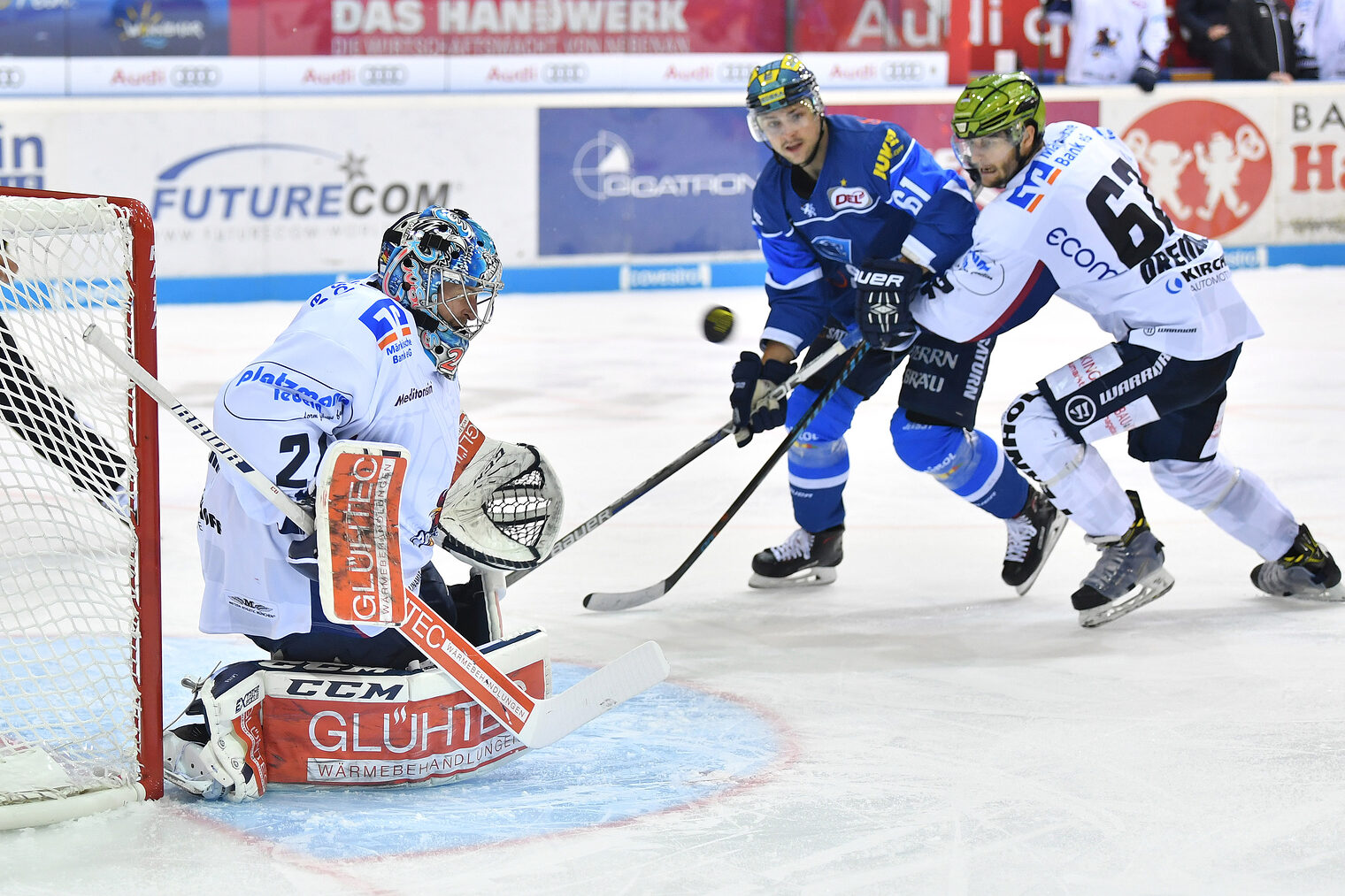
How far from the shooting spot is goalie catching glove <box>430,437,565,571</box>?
8.64ft

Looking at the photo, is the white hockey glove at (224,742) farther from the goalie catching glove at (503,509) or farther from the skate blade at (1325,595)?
the skate blade at (1325,595)

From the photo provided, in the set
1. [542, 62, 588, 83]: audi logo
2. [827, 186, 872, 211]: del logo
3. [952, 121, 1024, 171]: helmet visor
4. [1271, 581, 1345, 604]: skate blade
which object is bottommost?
[1271, 581, 1345, 604]: skate blade

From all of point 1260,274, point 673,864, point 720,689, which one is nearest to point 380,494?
point 673,864

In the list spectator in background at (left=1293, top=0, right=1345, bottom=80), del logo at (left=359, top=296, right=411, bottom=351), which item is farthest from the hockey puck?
spectator in background at (left=1293, top=0, right=1345, bottom=80)

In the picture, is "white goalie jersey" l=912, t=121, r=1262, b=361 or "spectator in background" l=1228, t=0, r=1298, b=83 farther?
"spectator in background" l=1228, t=0, r=1298, b=83

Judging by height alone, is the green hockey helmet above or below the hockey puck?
above

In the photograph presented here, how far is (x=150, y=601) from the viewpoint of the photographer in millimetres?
2172

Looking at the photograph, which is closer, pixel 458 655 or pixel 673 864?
pixel 673 864

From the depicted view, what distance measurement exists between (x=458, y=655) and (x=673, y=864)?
453mm

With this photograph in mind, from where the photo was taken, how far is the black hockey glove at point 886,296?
323cm

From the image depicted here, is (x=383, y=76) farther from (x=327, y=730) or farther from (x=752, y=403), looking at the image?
(x=327, y=730)

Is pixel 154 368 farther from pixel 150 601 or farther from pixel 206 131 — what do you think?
pixel 206 131

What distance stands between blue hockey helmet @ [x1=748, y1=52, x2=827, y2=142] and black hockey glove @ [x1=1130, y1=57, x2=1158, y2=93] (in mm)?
6399

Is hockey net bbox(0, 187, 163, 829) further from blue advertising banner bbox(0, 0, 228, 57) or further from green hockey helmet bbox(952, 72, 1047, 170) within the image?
blue advertising banner bbox(0, 0, 228, 57)
